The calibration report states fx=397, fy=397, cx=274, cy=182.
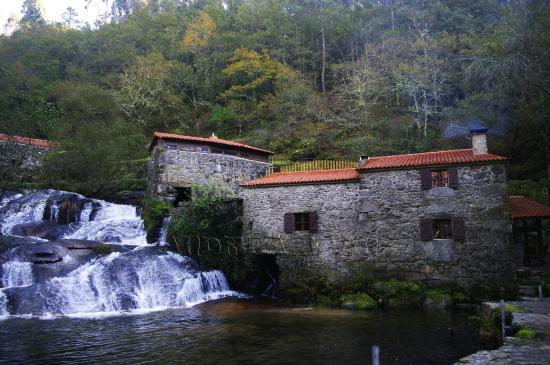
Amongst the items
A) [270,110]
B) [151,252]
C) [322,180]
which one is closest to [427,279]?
[322,180]

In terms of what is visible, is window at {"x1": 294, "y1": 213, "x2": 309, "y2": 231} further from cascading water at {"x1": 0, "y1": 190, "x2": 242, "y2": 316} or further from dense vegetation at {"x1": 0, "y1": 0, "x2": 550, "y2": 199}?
dense vegetation at {"x1": 0, "y1": 0, "x2": 550, "y2": 199}

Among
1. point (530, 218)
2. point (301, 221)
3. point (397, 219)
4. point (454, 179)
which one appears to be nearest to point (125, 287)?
point (301, 221)

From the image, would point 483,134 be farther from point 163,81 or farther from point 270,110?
point 163,81

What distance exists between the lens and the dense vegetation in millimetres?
28844

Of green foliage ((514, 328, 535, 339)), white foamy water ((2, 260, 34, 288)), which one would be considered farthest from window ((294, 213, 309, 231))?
white foamy water ((2, 260, 34, 288))

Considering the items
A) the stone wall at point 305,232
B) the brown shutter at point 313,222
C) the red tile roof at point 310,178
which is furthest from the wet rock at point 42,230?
the brown shutter at point 313,222

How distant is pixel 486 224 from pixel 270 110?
27170 mm

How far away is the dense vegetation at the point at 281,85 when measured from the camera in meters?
28.8

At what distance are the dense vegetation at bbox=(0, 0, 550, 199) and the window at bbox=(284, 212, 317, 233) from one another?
35.2 ft

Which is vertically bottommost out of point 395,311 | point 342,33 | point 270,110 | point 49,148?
point 395,311

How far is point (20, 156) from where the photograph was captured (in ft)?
104

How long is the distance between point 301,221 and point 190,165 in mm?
10688

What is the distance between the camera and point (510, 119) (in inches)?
1119

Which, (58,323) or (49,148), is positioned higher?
(49,148)
